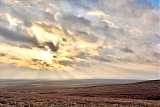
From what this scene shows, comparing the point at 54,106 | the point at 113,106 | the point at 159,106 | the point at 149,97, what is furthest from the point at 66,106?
the point at 149,97

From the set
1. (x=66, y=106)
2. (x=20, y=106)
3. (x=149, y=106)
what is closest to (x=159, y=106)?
(x=149, y=106)

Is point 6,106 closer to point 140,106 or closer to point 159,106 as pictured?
point 140,106

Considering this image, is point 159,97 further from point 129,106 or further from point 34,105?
point 34,105

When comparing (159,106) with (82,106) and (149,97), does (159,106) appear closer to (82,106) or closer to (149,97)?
(82,106)

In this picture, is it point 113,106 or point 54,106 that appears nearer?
point 54,106

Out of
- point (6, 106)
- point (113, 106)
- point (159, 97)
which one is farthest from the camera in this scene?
point (159, 97)

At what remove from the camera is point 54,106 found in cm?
3712

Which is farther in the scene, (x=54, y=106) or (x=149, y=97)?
(x=149, y=97)

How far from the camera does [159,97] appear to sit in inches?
2496

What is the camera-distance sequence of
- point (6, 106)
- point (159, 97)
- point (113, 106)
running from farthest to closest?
point (159, 97)
point (113, 106)
point (6, 106)

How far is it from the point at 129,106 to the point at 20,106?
570 inches

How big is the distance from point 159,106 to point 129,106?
447cm

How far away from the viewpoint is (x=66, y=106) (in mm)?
37812

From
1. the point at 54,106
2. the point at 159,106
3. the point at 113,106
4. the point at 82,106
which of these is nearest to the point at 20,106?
the point at 54,106
